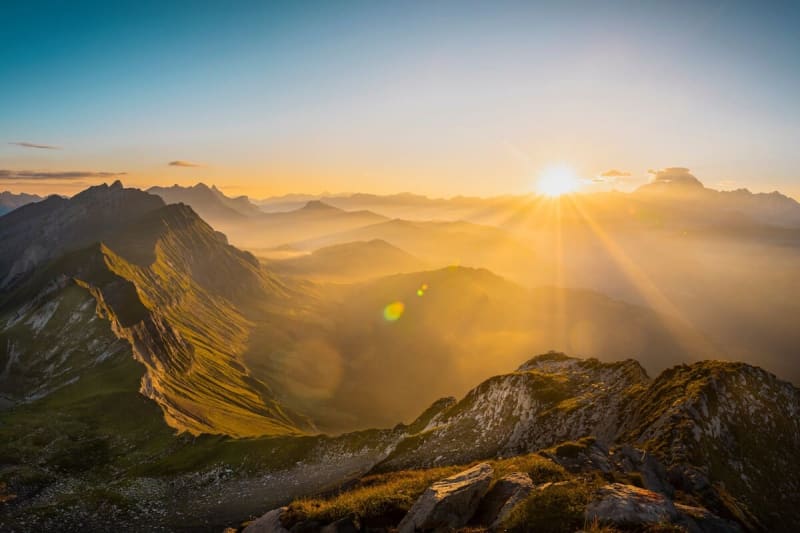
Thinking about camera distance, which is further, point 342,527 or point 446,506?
point 342,527

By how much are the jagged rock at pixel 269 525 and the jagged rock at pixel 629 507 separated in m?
17.5

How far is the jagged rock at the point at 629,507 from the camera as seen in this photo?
18.6 m

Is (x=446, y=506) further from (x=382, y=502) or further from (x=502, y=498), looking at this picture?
(x=382, y=502)

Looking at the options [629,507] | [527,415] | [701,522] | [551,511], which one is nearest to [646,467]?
[701,522]

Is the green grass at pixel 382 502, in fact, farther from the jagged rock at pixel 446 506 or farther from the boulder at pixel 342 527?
the jagged rock at pixel 446 506

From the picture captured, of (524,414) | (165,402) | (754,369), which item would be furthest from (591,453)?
(165,402)

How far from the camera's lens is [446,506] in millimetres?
22688

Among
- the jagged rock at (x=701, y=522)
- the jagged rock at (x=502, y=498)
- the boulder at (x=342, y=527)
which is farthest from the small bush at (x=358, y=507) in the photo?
the jagged rock at (x=701, y=522)

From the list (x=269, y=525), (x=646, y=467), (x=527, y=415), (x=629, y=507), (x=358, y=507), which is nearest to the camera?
(x=629, y=507)

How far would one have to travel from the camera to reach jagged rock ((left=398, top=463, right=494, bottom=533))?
73.1ft

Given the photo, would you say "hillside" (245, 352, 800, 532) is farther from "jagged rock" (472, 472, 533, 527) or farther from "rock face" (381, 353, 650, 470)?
"rock face" (381, 353, 650, 470)

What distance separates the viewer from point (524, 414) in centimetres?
5538

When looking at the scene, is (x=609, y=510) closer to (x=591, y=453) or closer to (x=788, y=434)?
(x=591, y=453)

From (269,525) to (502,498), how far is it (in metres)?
14.6
